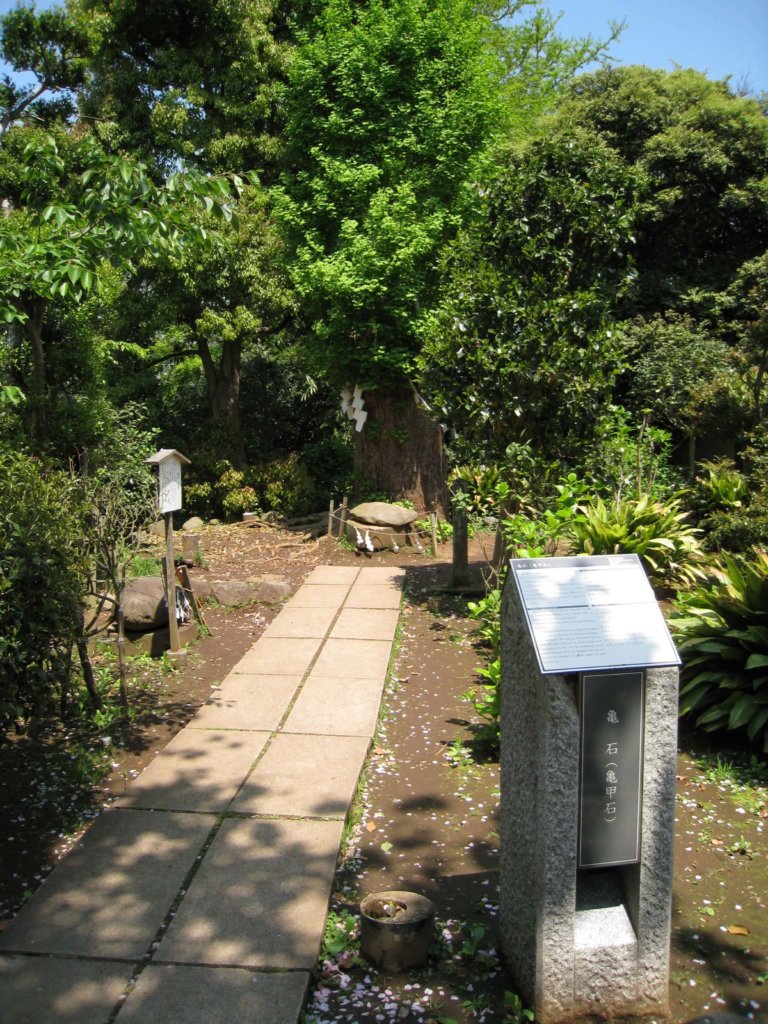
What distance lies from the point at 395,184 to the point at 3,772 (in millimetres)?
10152

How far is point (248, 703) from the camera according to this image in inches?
239

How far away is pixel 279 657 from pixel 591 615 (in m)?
4.47

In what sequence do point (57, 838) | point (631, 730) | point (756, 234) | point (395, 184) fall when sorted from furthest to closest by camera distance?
point (756, 234)
point (395, 184)
point (57, 838)
point (631, 730)

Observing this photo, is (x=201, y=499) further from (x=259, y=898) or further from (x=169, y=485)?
(x=259, y=898)

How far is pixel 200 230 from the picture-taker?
4977 mm

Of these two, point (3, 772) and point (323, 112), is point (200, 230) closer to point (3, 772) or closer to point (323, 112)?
point (3, 772)

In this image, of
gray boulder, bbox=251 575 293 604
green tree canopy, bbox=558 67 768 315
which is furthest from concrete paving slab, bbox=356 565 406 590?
green tree canopy, bbox=558 67 768 315

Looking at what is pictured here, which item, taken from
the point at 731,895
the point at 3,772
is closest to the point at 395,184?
the point at 3,772

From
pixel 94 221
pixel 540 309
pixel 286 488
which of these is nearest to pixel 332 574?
pixel 540 309

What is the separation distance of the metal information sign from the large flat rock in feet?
5.52

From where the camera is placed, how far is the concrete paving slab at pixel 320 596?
885 centimetres

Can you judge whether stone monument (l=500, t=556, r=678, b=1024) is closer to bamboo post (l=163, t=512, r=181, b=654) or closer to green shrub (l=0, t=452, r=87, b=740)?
green shrub (l=0, t=452, r=87, b=740)

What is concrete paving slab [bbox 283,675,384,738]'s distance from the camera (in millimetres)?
5611

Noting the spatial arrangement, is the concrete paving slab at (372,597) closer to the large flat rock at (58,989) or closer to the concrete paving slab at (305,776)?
the concrete paving slab at (305,776)
